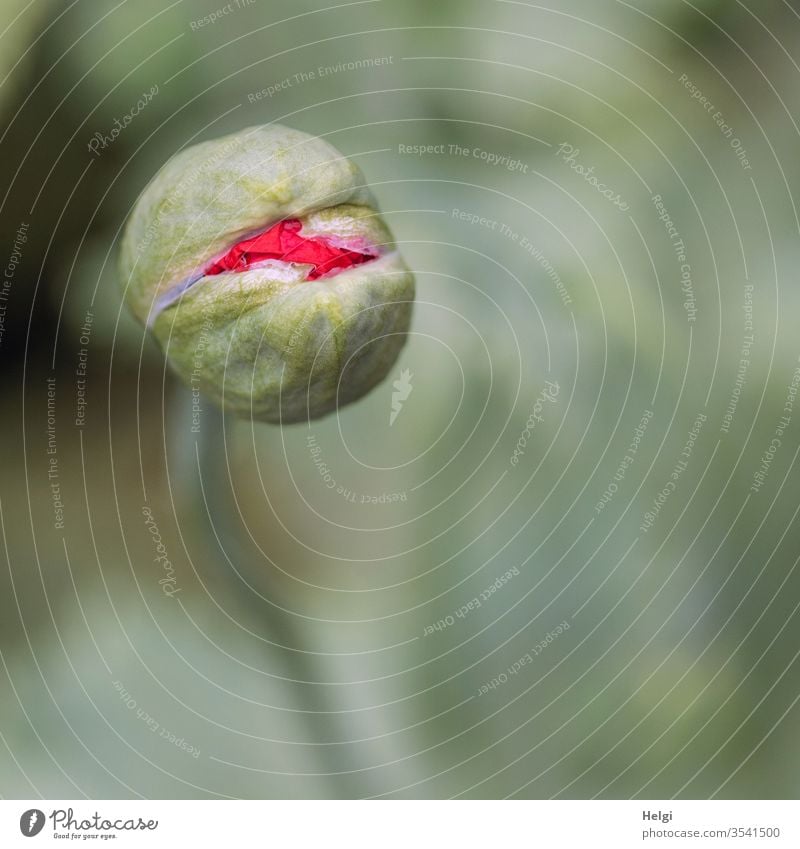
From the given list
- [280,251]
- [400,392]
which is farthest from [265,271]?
[400,392]

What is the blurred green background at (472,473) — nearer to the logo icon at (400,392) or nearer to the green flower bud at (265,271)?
the logo icon at (400,392)

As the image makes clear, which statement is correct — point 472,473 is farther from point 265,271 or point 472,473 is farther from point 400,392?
point 265,271

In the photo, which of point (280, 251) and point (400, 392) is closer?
point (280, 251)

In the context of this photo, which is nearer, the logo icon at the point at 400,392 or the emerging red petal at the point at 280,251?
the emerging red petal at the point at 280,251

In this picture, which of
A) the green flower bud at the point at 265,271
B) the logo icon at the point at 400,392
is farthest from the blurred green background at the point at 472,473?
the green flower bud at the point at 265,271

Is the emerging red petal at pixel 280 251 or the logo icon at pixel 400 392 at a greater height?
the emerging red petal at pixel 280 251
